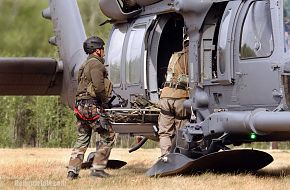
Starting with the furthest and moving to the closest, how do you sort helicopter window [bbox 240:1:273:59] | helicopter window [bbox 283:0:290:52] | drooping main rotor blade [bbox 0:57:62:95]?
1. drooping main rotor blade [bbox 0:57:62:95]
2. helicopter window [bbox 240:1:273:59]
3. helicopter window [bbox 283:0:290:52]

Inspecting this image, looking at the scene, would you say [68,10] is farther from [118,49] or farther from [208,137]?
[208,137]

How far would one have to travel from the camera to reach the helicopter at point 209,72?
8984 millimetres

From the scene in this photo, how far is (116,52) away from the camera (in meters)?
12.1

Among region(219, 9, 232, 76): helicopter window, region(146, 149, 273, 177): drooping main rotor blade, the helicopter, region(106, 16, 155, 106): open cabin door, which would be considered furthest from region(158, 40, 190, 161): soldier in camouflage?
region(106, 16, 155, 106): open cabin door

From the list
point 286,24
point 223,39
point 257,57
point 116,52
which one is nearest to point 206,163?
point 257,57

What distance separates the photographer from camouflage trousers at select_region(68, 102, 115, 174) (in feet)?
30.4

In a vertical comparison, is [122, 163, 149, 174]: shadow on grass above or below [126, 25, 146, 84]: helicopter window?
below

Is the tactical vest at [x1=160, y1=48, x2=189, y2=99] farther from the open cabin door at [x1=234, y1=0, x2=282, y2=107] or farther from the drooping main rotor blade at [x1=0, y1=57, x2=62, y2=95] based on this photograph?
the drooping main rotor blade at [x1=0, y1=57, x2=62, y2=95]

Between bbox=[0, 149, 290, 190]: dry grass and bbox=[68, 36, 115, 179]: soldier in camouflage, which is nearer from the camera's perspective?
bbox=[0, 149, 290, 190]: dry grass

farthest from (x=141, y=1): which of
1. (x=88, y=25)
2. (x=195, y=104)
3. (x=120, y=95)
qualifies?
(x=88, y=25)

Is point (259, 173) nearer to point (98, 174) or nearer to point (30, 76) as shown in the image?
point (98, 174)

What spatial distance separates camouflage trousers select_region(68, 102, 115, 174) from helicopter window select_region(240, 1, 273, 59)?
6.17 ft

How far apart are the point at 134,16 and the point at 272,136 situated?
3354 millimetres

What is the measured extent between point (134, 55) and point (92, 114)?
2.45 metres
